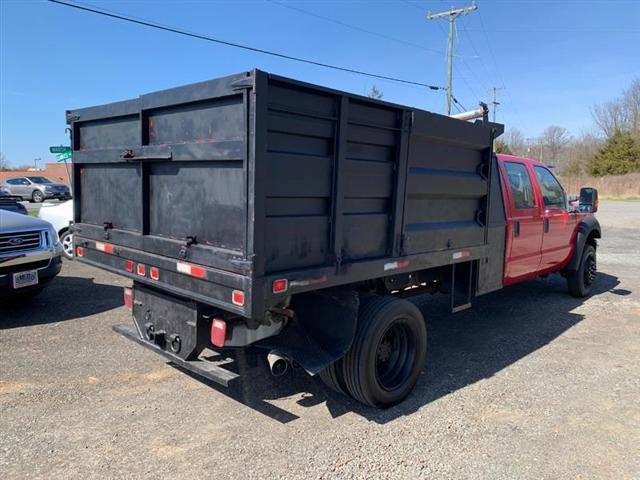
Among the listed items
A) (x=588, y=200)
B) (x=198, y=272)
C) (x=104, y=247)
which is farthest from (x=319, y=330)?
(x=588, y=200)

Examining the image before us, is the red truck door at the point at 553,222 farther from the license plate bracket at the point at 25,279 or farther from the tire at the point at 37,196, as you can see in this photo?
the tire at the point at 37,196

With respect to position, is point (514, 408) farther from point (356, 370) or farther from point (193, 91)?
point (193, 91)

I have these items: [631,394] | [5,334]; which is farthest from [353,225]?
[5,334]

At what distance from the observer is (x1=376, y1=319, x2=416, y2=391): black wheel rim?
413 centimetres

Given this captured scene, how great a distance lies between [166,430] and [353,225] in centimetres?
203

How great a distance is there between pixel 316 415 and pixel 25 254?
14.5ft

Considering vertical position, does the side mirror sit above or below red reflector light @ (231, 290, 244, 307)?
above

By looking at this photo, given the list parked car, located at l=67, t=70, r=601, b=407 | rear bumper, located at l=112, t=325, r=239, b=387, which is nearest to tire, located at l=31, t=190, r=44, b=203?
parked car, located at l=67, t=70, r=601, b=407

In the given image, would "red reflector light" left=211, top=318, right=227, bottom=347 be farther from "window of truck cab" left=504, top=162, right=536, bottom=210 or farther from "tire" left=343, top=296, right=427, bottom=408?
"window of truck cab" left=504, top=162, right=536, bottom=210

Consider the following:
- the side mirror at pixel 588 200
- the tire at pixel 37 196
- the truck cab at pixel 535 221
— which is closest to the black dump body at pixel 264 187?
the truck cab at pixel 535 221

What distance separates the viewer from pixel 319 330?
149 inches

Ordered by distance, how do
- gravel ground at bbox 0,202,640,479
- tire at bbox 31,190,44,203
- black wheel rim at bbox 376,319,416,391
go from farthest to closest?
tire at bbox 31,190,44,203 → black wheel rim at bbox 376,319,416,391 → gravel ground at bbox 0,202,640,479

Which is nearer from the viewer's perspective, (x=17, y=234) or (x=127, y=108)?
(x=127, y=108)

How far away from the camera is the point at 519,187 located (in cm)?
600
